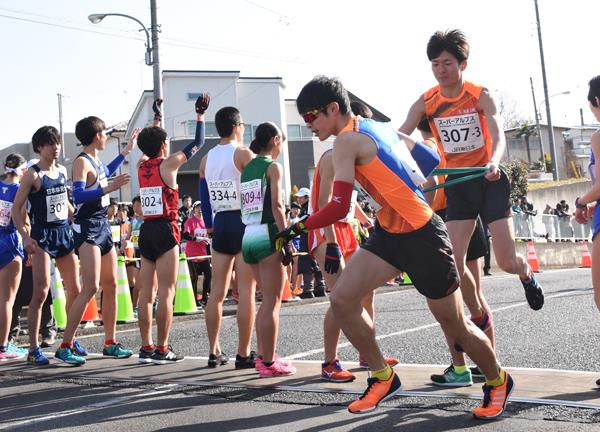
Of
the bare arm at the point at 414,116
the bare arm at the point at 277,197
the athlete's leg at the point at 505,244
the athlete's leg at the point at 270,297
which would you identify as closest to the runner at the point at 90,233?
the bare arm at the point at 277,197

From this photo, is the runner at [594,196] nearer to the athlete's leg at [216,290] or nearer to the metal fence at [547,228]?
the athlete's leg at [216,290]

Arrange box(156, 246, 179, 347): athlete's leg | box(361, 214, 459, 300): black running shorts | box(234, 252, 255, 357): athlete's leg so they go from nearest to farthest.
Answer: box(361, 214, 459, 300): black running shorts < box(234, 252, 255, 357): athlete's leg < box(156, 246, 179, 347): athlete's leg

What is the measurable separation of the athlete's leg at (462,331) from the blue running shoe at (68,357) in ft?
14.7

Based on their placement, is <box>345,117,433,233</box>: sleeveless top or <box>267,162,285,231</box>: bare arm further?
<box>267,162,285,231</box>: bare arm

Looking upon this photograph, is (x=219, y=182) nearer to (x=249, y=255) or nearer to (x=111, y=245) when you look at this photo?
(x=249, y=255)

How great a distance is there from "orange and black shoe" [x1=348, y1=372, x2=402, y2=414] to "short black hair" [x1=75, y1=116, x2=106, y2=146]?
4556 millimetres

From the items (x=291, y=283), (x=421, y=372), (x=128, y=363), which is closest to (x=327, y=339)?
(x=421, y=372)

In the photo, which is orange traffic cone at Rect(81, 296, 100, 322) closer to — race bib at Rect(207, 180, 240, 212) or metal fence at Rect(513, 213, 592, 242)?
race bib at Rect(207, 180, 240, 212)

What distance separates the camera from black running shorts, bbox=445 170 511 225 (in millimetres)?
5754

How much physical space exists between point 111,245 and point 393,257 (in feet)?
14.0

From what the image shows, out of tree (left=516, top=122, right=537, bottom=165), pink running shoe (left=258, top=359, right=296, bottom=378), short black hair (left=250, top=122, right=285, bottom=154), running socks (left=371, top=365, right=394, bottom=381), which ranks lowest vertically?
pink running shoe (left=258, top=359, right=296, bottom=378)

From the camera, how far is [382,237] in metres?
4.75

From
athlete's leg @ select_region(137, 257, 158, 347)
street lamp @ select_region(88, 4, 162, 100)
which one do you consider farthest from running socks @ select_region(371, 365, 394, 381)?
street lamp @ select_region(88, 4, 162, 100)

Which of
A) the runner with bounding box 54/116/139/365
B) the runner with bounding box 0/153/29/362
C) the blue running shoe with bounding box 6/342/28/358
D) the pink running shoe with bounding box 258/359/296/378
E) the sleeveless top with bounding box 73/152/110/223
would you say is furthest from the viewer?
the blue running shoe with bounding box 6/342/28/358
